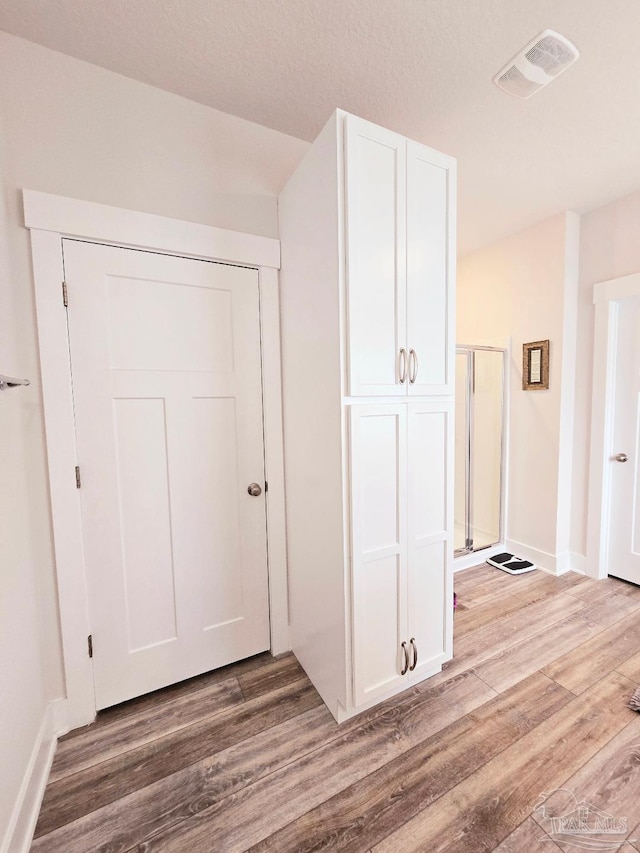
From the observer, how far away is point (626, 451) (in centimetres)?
253

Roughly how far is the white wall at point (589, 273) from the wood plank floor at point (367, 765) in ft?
3.66

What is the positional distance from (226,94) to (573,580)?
363 centimetres

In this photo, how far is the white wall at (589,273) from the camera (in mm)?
2398

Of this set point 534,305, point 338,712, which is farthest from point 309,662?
point 534,305

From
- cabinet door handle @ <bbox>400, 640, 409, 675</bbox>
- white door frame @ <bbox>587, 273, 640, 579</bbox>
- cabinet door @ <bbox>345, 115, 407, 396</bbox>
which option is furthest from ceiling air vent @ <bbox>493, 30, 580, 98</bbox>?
cabinet door handle @ <bbox>400, 640, 409, 675</bbox>

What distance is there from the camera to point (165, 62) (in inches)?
55.6

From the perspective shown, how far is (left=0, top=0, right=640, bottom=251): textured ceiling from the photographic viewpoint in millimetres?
1229

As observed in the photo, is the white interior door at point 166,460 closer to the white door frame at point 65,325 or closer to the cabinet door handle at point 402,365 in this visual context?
the white door frame at point 65,325

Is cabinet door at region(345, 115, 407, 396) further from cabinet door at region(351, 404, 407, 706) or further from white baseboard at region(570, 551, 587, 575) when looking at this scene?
white baseboard at region(570, 551, 587, 575)

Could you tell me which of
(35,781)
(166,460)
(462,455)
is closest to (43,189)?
(166,460)

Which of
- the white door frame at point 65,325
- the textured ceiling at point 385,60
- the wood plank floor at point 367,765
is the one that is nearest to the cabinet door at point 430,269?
the textured ceiling at point 385,60

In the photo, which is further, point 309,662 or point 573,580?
point 573,580

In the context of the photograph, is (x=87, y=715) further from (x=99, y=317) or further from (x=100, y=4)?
(x=100, y=4)

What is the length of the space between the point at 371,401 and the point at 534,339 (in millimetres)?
2135
